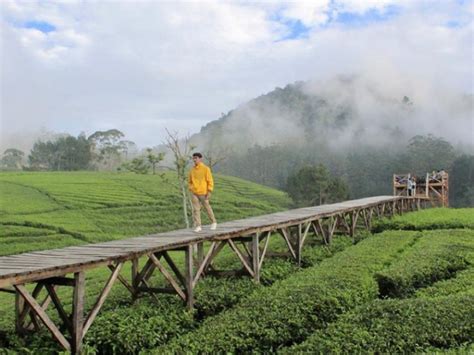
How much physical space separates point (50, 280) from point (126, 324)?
4.78 ft

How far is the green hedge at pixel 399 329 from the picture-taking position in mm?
7148

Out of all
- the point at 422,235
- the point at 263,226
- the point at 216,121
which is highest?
the point at 216,121

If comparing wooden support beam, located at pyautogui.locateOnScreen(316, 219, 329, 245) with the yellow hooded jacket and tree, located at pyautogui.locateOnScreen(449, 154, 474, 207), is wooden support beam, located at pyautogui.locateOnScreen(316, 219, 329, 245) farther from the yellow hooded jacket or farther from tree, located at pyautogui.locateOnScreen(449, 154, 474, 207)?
tree, located at pyautogui.locateOnScreen(449, 154, 474, 207)

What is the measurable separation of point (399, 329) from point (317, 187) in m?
47.2

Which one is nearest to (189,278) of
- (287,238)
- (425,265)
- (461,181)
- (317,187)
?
(287,238)

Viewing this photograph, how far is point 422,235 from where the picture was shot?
68.6ft

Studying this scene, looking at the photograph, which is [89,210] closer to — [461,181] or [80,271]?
[80,271]

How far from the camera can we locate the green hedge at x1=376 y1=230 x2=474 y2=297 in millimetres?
11867

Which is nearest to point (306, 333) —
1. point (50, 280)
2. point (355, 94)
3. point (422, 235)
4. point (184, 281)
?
point (184, 281)

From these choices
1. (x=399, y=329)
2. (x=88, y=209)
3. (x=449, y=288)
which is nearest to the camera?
(x=399, y=329)

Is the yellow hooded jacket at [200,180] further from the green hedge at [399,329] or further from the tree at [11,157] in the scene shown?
the tree at [11,157]

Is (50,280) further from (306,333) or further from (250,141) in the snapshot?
(250,141)

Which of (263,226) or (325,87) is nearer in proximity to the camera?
(263,226)

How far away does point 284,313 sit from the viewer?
8773 mm
